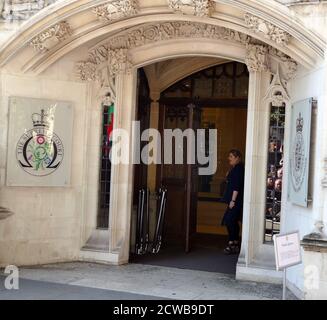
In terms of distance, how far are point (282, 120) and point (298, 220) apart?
61.2 inches

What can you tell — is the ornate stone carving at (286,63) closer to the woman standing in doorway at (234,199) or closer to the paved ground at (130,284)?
the woman standing in doorway at (234,199)

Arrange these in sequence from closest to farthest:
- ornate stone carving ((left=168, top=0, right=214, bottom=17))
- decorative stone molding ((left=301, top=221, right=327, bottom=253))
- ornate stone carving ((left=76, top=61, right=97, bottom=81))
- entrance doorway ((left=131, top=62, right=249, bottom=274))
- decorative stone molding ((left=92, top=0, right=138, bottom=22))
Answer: decorative stone molding ((left=301, top=221, right=327, bottom=253)) → ornate stone carving ((left=168, top=0, right=214, bottom=17)) → decorative stone molding ((left=92, top=0, right=138, bottom=22)) → ornate stone carving ((left=76, top=61, right=97, bottom=81)) → entrance doorway ((left=131, top=62, right=249, bottom=274))

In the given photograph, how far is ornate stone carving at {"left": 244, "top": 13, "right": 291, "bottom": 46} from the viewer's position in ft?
22.7

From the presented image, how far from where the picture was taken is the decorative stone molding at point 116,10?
762 cm

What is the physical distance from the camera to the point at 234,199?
387 inches

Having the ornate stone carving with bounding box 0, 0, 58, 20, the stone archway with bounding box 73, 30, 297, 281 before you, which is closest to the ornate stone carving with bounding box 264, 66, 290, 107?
the stone archway with bounding box 73, 30, 297, 281

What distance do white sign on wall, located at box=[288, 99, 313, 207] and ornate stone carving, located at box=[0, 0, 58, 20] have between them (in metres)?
3.72

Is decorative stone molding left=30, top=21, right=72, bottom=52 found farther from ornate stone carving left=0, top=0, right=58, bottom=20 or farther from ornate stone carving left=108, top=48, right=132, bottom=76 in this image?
ornate stone carving left=108, top=48, right=132, bottom=76

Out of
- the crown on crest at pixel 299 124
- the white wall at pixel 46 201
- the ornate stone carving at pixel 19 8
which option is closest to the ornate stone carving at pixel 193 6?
the crown on crest at pixel 299 124

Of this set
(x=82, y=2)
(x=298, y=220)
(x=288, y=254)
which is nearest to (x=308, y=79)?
(x=298, y=220)

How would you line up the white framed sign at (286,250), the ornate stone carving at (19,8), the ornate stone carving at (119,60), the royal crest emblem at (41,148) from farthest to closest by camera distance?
1. the ornate stone carving at (119,60)
2. the royal crest emblem at (41,148)
3. the ornate stone carving at (19,8)
4. the white framed sign at (286,250)

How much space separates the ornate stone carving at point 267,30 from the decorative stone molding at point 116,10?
60.9 inches

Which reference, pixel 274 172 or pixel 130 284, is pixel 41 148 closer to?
pixel 130 284

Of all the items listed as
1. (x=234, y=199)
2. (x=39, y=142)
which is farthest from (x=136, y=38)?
(x=234, y=199)
